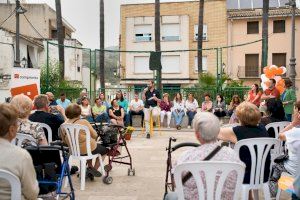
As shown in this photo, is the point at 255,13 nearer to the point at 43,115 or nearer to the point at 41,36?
the point at 41,36

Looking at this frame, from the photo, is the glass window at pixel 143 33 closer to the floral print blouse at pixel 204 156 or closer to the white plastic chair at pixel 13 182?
the floral print blouse at pixel 204 156

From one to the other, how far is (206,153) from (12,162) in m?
1.47

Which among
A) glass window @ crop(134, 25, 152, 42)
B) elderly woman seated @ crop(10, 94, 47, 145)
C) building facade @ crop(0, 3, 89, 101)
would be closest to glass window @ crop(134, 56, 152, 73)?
glass window @ crop(134, 25, 152, 42)

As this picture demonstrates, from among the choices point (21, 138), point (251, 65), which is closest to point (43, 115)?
point (21, 138)

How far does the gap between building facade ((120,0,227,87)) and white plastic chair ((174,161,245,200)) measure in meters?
35.6

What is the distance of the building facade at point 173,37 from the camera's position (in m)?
39.6

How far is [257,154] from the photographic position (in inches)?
194

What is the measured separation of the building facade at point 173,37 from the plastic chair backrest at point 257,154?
34.1 m

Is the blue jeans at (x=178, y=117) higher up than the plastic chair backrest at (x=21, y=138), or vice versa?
the plastic chair backrest at (x=21, y=138)

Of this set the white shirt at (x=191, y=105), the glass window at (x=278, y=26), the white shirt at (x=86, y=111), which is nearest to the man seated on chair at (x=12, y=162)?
the white shirt at (x=86, y=111)

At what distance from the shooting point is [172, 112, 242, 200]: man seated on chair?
11.6ft

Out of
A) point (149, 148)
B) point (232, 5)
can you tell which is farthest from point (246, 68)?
point (149, 148)

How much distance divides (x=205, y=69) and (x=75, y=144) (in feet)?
108

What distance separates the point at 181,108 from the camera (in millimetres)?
16906
